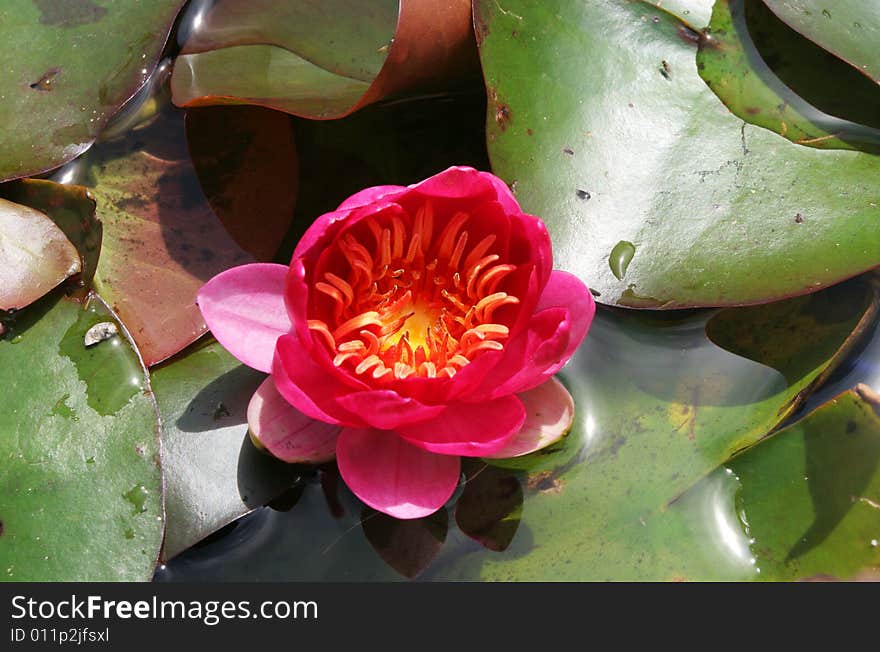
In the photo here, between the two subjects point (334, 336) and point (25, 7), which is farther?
point (25, 7)

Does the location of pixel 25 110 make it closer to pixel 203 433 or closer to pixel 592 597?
pixel 203 433

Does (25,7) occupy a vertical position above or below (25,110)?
Answer: above

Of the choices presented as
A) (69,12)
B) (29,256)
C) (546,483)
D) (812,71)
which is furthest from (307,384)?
(812,71)

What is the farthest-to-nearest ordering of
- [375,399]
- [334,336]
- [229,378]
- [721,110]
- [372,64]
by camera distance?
[372,64], [721,110], [229,378], [334,336], [375,399]

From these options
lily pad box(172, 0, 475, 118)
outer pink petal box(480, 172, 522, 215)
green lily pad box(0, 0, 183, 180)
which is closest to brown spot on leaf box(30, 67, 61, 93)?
green lily pad box(0, 0, 183, 180)

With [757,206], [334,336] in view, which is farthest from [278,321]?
[757,206]

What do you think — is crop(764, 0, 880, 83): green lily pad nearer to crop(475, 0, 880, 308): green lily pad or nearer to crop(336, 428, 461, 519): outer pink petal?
crop(475, 0, 880, 308): green lily pad

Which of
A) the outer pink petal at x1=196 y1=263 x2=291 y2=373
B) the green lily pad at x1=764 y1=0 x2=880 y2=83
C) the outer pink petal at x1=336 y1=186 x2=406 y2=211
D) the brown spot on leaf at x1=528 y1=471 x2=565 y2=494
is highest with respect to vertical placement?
the green lily pad at x1=764 y1=0 x2=880 y2=83

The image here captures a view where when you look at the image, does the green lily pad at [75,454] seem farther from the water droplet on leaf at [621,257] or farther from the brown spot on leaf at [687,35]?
the brown spot on leaf at [687,35]
